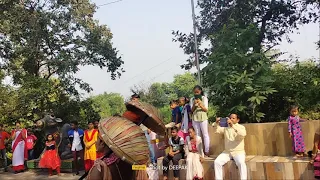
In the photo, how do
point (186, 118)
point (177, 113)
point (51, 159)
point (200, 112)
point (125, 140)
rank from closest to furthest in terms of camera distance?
point (125, 140) < point (200, 112) < point (186, 118) < point (177, 113) < point (51, 159)

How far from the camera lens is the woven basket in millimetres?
2996

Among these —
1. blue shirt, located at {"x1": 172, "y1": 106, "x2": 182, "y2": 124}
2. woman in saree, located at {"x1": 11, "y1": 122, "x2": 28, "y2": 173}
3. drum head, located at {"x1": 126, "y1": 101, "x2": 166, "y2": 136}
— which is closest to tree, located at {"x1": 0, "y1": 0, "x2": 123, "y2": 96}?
woman in saree, located at {"x1": 11, "y1": 122, "x2": 28, "y2": 173}

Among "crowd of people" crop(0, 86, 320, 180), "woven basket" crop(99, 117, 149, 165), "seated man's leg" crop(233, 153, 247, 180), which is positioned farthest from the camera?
"crowd of people" crop(0, 86, 320, 180)

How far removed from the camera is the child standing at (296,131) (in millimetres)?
6355

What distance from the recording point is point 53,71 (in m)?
12.8

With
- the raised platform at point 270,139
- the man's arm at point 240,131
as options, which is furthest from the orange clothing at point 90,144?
the man's arm at point 240,131

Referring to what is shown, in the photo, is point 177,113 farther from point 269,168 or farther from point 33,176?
point 33,176

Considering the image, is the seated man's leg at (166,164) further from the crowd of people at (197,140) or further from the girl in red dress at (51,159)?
the girl in red dress at (51,159)

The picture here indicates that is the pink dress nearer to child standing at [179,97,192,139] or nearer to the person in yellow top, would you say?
child standing at [179,97,192,139]

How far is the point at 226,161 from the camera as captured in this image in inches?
245

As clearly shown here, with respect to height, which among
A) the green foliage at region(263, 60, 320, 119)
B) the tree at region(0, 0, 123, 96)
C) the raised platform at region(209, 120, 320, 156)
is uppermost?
the tree at region(0, 0, 123, 96)

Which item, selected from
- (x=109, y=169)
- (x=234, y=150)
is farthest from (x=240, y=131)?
(x=109, y=169)

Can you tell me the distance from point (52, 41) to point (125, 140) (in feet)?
32.7

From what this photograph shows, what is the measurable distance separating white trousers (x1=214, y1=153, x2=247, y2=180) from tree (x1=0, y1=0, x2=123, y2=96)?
7.18 metres
